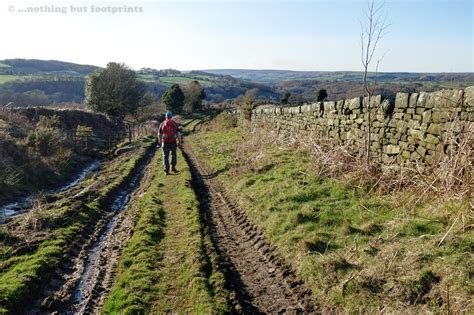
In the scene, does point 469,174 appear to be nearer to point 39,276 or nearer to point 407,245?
point 407,245

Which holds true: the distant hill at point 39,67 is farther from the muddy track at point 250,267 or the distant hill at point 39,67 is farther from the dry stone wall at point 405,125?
the muddy track at point 250,267

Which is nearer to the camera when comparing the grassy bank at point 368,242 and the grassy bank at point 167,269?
the grassy bank at point 368,242

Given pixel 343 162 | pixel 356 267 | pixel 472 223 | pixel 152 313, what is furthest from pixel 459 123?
pixel 152 313

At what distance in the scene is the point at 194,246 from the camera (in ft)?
27.0

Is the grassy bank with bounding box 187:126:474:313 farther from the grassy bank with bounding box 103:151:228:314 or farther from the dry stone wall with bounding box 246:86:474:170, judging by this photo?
the grassy bank with bounding box 103:151:228:314

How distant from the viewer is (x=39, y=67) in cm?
15250

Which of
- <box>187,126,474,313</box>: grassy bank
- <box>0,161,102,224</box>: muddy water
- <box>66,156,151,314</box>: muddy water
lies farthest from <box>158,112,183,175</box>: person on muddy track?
<box>187,126,474,313</box>: grassy bank

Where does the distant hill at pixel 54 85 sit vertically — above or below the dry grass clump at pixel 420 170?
above

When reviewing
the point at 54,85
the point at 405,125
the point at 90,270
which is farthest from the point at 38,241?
the point at 54,85

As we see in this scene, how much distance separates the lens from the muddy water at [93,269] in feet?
21.3

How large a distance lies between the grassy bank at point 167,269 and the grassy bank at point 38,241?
1327 millimetres

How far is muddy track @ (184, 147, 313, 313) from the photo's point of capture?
6098mm

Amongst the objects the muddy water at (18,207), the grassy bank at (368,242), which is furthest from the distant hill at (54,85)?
the grassy bank at (368,242)

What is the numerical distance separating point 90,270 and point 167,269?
1541 mm
